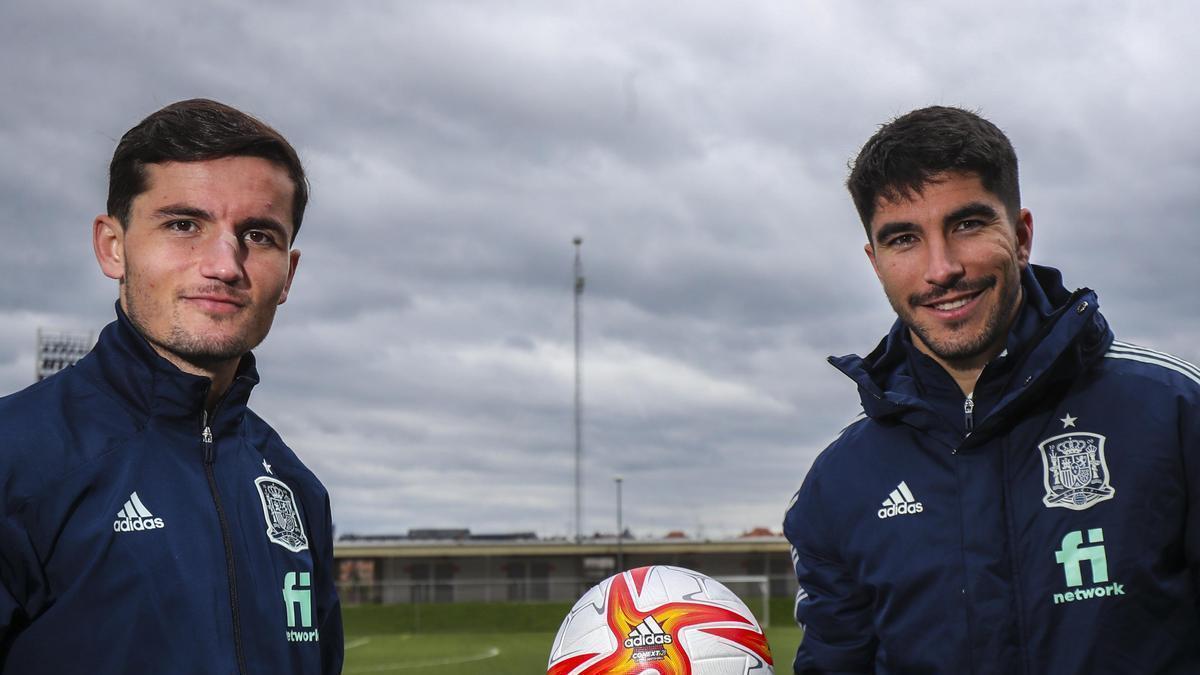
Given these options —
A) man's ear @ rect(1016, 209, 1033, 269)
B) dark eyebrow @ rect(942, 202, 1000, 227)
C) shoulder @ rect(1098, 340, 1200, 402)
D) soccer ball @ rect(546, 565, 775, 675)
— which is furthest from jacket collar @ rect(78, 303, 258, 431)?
shoulder @ rect(1098, 340, 1200, 402)

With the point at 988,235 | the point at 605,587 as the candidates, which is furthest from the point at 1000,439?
the point at 605,587

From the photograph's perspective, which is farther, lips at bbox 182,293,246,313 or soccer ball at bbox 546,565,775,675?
soccer ball at bbox 546,565,775,675

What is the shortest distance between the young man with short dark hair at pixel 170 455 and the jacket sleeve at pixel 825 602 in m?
1.63

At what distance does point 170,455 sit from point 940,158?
2.50 metres

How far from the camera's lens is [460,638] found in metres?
34.2

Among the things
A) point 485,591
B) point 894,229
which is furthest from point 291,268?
point 485,591

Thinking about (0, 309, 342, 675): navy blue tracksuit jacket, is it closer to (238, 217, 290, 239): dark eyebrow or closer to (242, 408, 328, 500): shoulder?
(242, 408, 328, 500): shoulder

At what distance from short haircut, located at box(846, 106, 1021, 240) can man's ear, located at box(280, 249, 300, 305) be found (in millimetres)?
1909

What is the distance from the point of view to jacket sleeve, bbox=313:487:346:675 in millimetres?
3922

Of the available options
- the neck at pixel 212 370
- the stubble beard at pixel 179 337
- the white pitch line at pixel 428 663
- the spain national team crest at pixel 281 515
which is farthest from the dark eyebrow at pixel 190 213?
the white pitch line at pixel 428 663

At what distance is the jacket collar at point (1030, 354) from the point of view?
138 inches

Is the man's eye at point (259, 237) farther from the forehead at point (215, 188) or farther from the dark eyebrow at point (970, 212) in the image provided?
the dark eyebrow at point (970, 212)

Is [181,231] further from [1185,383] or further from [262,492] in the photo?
[1185,383]

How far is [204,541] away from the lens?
3.24 m
